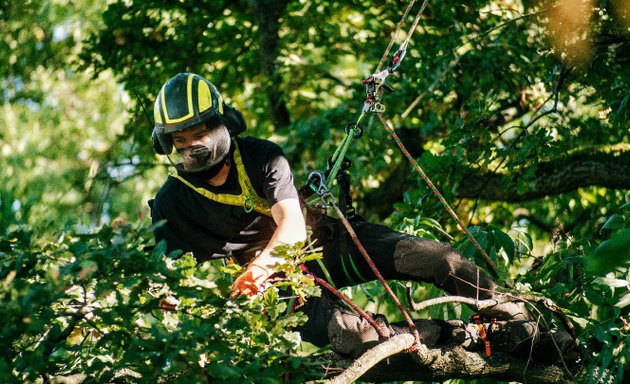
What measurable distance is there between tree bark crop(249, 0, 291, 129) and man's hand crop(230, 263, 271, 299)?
13.8 ft

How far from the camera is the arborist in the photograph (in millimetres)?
3369

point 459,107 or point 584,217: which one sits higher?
point 459,107

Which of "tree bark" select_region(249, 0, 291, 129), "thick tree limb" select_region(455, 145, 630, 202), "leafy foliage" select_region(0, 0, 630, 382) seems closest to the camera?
"leafy foliage" select_region(0, 0, 630, 382)

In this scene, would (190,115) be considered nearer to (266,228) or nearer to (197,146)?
(197,146)

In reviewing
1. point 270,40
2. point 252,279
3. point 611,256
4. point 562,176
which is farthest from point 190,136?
point 270,40

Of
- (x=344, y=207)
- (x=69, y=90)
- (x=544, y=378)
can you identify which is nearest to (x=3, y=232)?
(x=344, y=207)

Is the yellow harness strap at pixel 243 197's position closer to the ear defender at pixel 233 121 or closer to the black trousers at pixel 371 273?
the ear defender at pixel 233 121

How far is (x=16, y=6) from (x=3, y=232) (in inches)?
220

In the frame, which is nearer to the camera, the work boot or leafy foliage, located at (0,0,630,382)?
leafy foliage, located at (0,0,630,382)

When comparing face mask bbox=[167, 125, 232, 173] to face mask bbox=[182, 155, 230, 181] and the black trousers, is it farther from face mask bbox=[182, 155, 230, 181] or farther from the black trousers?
the black trousers

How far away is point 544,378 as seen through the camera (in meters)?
3.26

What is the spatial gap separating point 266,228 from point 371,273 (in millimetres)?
497

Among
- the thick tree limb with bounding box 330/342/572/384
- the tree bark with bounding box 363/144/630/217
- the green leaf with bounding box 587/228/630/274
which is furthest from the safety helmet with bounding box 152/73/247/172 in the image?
the green leaf with bounding box 587/228/630/274

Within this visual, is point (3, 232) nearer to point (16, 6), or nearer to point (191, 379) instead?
point (191, 379)
